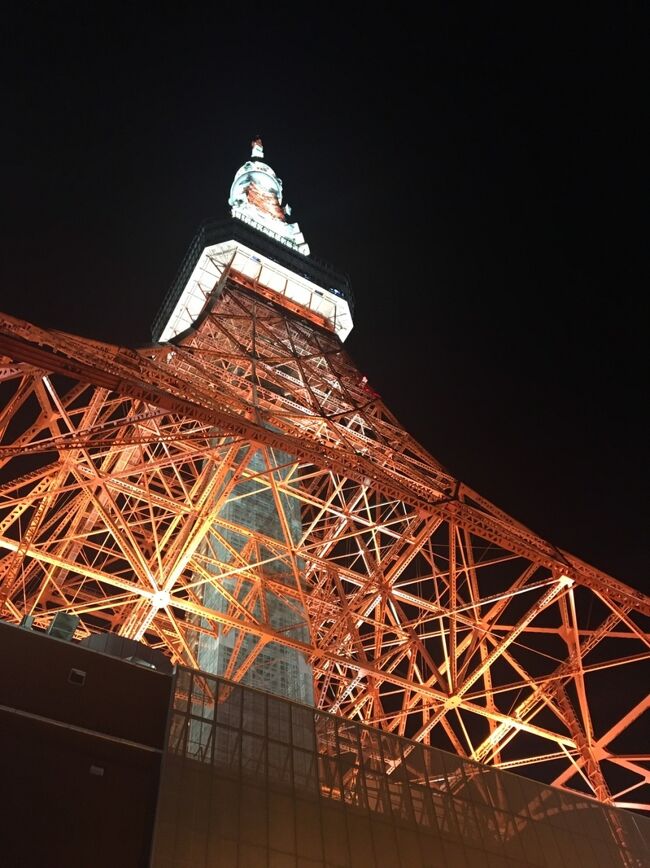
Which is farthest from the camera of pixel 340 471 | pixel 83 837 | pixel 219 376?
pixel 219 376

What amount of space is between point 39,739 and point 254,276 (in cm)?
3026

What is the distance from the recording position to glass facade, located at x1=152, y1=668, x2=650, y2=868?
10969 mm

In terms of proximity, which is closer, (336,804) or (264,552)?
(336,804)

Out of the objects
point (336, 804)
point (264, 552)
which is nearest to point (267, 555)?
point (264, 552)

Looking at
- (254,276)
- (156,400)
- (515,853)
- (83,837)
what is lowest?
(83,837)

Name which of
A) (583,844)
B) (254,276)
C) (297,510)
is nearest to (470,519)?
(583,844)

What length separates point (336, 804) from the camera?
12297mm

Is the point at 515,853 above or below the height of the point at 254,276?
below

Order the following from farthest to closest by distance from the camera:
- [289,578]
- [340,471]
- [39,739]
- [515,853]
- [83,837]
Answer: [289,578] < [340,471] < [515,853] < [39,739] < [83,837]

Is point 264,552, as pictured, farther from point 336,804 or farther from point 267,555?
point 336,804

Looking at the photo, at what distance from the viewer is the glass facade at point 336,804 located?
10969mm

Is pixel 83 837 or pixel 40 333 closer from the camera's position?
pixel 83 837

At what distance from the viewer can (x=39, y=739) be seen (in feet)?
34.8

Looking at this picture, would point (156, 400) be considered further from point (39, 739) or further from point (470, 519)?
point (470, 519)
